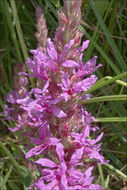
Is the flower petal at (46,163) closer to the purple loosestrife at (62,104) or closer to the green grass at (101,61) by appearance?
the purple loosestrife at (62,104)

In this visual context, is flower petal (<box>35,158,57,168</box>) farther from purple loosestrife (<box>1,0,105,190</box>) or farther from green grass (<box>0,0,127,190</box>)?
green grass (<box>0,0,127,190</box>)

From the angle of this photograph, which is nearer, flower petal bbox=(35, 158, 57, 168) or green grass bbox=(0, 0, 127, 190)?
flower petal bbox=(35, 158, 57, 168)

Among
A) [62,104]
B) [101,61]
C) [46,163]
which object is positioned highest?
[62,104]

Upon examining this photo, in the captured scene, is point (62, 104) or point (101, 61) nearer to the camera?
point (62, 104)

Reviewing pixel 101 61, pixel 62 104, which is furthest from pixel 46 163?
pixel 101 61

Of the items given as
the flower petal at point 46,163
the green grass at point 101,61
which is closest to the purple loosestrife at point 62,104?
the flower petal at point 46,163

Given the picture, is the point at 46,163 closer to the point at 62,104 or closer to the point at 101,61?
the point at 62,104

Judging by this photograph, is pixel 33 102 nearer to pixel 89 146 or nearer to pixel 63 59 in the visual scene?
pixel 63 59

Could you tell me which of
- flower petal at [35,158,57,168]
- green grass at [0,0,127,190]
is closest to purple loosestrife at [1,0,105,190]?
flower petal at [35,158,57,168]

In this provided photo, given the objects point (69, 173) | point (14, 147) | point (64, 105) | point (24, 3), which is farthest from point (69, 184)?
point (24, 3)

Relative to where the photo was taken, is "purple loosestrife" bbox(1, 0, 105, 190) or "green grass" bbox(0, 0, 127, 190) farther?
"green grass" bbox(0, 0, 127, 190)

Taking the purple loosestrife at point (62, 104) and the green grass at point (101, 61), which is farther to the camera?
the green grass at point (101, 61)
